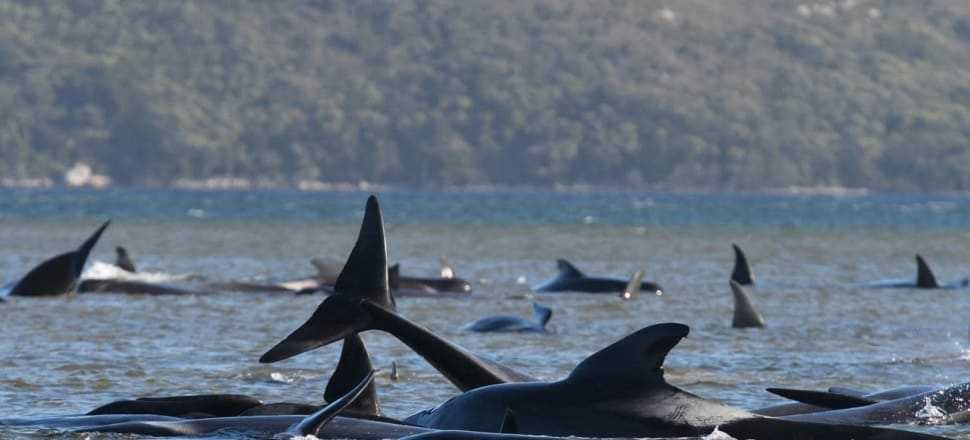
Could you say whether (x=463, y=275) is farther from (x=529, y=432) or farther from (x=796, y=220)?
(x=796, y=220)

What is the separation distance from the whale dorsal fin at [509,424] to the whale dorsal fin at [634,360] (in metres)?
0.46

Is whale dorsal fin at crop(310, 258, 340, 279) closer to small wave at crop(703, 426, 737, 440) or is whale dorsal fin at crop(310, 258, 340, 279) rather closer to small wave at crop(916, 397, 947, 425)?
small wave at crop(916, 397, 947, 425)

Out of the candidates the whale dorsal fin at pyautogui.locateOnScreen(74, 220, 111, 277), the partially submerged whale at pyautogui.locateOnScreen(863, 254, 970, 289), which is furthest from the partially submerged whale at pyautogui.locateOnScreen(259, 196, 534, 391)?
the partially submerged whale at pyautogui.locateOnScreen(863, 254, 970, 289)

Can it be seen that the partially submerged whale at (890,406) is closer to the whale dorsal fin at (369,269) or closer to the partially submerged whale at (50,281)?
the whale dorsal fin at (369,269)

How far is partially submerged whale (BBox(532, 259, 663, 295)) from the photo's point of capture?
119ft

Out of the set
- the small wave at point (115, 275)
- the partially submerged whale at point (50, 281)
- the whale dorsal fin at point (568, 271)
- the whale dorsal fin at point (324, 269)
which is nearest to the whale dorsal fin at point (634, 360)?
the partially submerged whale at point (50, 281)

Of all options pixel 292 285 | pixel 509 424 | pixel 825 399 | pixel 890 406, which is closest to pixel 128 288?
pixel 292 285

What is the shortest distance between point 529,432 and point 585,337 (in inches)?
512

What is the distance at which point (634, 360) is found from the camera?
13.2 m

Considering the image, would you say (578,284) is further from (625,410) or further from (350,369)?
(625,410)

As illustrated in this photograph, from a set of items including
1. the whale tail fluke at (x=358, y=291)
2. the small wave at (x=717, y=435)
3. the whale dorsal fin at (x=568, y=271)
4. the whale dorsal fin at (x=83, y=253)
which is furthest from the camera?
the whale dorsal fin at (x=568, y=271)

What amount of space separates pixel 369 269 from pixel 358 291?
0.60 ft

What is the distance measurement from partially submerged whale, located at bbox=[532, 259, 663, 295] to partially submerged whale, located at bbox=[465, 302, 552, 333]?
9181 millimetres

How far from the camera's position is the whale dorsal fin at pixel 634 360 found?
1294cm
